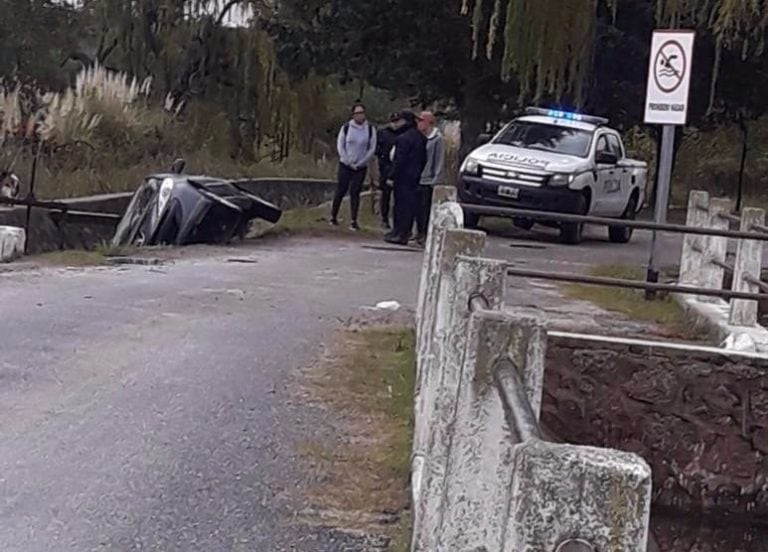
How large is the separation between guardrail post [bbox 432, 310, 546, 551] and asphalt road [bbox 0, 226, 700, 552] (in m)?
2.04

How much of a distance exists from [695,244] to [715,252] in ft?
2.40

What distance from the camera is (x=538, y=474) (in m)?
2.55

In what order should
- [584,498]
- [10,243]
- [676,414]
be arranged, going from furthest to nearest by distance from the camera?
[10,243], [676,414], [584,498]

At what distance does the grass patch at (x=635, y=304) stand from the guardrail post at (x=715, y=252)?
0.43m

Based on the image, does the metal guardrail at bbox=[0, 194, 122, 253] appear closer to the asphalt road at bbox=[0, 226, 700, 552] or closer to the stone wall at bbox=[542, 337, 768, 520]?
the asphalt road at bbox=[0, 226, 700, 552]

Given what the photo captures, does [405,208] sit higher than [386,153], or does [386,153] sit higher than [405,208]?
[386,153]

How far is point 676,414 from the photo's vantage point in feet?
29.4

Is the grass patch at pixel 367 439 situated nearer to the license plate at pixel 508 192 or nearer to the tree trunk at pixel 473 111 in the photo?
the license plate at pixel 508 192

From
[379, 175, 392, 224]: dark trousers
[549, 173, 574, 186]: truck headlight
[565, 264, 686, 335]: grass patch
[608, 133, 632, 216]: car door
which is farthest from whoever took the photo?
[608, 133, 632, 216]: car door

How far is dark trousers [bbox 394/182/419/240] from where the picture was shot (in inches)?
744

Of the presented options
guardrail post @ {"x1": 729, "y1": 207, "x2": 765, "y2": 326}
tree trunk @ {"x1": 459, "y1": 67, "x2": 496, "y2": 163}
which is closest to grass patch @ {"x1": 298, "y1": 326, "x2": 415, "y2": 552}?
guardrail post @ {"x1": 729, "y1": 207, "x2": 765, "y2": 326}

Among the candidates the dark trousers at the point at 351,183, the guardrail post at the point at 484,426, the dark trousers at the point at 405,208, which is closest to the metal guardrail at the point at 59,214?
the dark trousers at the point at 351,183

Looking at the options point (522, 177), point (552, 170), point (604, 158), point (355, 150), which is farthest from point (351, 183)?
point (604, 158)

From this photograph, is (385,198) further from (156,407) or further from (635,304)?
(156,407)
